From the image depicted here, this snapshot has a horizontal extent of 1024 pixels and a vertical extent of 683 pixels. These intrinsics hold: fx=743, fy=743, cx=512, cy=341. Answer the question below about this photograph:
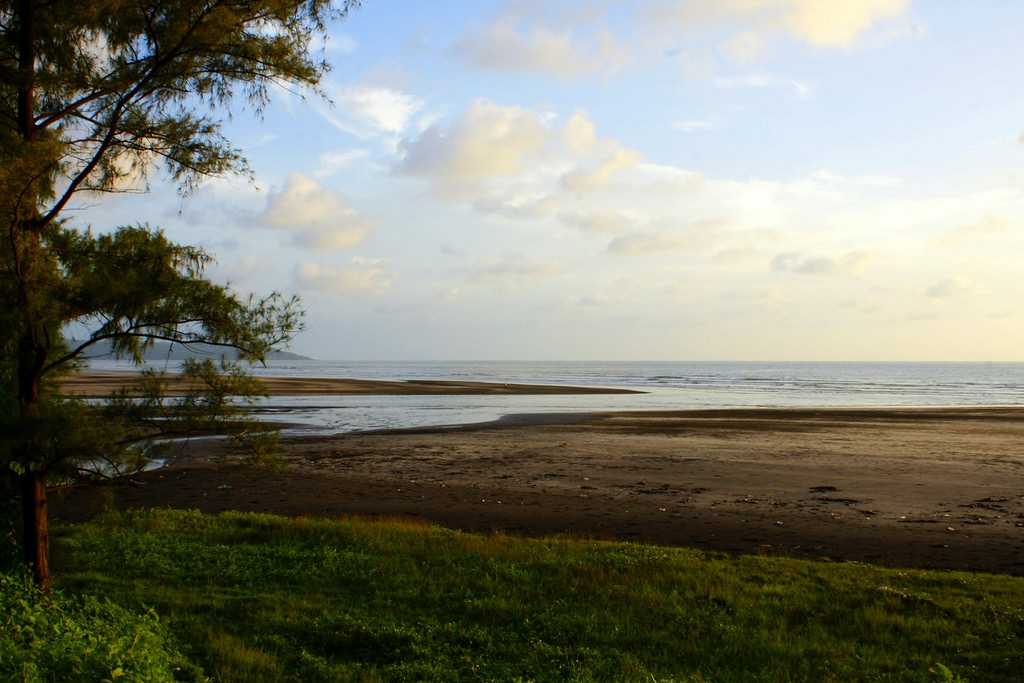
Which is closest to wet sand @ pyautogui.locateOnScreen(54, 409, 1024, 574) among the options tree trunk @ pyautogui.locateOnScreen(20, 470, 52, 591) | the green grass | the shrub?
the green grass

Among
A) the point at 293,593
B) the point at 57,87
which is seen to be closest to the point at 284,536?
the point at 293,593

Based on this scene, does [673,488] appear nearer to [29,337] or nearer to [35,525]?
[35,525]

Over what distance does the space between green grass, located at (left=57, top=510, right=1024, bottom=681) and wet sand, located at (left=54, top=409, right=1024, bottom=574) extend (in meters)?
2.52

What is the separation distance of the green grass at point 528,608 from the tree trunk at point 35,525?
1.13m

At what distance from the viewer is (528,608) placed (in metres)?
10.7

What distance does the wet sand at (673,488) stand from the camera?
56.5 ft

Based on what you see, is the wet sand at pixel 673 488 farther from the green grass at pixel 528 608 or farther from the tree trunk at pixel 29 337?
the tree trunk at pixel 29 337

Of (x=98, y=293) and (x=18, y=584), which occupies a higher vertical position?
(x=98, y=293)

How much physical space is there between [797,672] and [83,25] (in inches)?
469

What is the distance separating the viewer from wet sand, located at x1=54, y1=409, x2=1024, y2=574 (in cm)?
1723

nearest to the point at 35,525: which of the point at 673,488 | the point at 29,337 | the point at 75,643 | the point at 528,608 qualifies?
the point at 29,337

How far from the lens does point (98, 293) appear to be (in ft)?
29.2

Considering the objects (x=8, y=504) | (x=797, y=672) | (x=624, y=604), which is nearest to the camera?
(x=797, y=672)

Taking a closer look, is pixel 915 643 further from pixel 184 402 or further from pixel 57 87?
pixel 57 87
